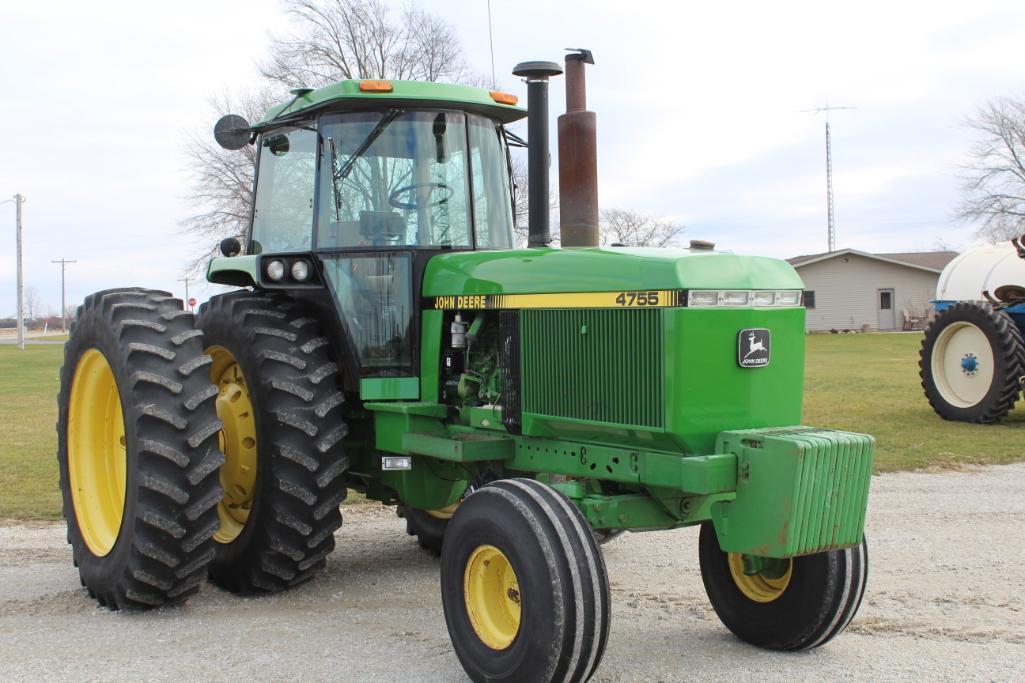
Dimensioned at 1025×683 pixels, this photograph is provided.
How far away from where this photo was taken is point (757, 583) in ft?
16.5

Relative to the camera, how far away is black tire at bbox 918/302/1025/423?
13.6m

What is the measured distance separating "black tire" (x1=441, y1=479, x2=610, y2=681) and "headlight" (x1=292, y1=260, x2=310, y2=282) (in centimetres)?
196

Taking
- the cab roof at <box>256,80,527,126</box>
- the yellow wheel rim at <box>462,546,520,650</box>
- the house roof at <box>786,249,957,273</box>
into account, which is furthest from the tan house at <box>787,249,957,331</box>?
the yellow wheel rim at <box>462,546,520,650</box>

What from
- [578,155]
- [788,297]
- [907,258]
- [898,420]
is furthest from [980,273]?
[907,258]

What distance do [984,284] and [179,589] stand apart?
41.3ft

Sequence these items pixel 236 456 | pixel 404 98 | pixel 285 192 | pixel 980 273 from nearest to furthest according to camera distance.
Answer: pixel 404 98, pixel 236 456, pixel 285 192, pixel 980 273

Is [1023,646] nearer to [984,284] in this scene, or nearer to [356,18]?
[984,284]

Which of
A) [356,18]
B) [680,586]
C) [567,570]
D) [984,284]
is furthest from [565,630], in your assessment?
[356,18]

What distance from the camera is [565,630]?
4.02m

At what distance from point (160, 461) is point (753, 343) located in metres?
2.92

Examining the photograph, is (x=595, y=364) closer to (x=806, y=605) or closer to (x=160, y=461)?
(x=806, y=605)

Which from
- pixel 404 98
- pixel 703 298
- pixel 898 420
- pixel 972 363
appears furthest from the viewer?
pixel 972 363

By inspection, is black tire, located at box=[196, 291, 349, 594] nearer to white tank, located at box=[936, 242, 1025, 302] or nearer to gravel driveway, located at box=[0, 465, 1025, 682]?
gravel driveway, located at box=[0, 465, 1025, 682]

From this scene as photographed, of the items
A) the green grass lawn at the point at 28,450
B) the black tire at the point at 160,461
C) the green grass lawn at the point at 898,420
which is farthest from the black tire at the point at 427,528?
the green grass lawn at the point at 898,420
